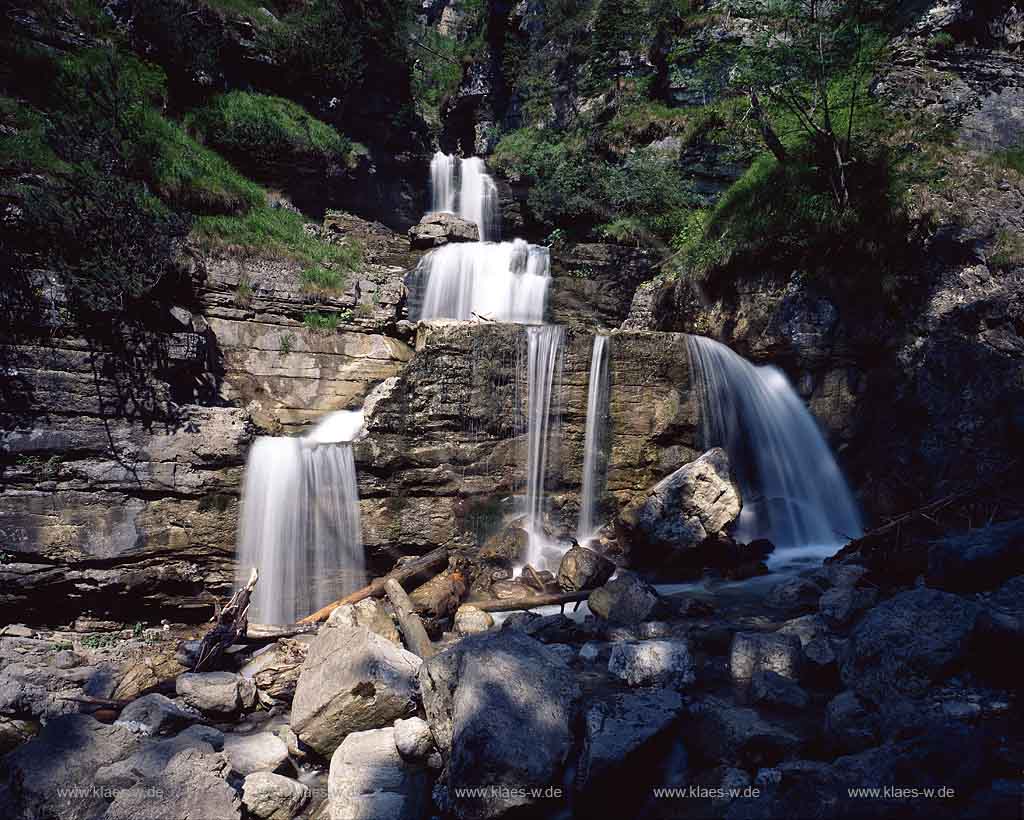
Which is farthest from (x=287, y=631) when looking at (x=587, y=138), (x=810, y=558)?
(x=587, y=138)

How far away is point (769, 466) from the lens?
9984mm

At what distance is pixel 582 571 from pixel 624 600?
1.10m

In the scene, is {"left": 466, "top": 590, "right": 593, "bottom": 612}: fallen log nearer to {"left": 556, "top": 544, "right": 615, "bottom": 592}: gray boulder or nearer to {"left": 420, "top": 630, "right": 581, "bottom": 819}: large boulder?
{"left": 556, "top": 544, "right": 615, "bottom": 592}: gray boulder

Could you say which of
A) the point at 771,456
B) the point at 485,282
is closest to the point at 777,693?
the point at 771,456

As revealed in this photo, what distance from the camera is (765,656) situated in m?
4.70

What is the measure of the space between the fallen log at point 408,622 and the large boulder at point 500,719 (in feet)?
5.70

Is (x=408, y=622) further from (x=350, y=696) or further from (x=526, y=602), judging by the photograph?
(x=350, y=696)

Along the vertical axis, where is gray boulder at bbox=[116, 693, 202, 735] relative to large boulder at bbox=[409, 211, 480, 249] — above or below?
below

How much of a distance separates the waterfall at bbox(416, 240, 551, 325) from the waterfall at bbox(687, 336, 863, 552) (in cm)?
524

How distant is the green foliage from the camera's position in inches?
533

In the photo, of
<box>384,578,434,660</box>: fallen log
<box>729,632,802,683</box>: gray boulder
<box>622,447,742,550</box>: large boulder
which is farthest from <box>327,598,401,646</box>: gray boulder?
<box>622,447,742,550</box>: large boulder

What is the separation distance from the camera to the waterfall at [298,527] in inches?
303

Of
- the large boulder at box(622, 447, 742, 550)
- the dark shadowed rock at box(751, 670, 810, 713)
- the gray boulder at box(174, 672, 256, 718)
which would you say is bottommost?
the gray boulder at box(174, 672, 256, 718)

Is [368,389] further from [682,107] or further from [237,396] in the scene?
[682,107]
